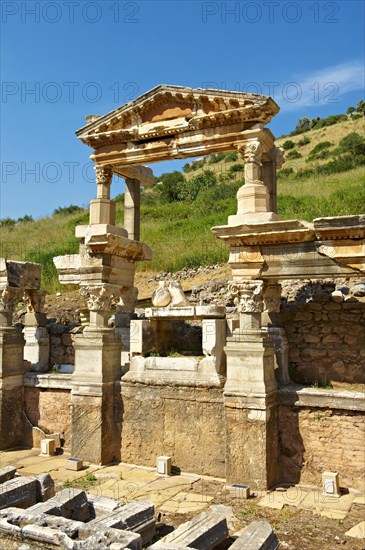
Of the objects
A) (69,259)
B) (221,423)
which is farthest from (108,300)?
(221,423)

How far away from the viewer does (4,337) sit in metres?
10.9

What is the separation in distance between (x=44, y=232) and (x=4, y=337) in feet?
69.5

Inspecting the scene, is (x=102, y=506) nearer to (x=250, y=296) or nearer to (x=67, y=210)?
(x=250, y=296)

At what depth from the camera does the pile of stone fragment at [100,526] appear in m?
5.23

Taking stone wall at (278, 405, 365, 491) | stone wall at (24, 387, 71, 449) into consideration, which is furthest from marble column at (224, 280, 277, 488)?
stone wall at (24, 387, 71, 449)

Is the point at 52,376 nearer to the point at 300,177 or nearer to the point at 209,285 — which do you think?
the point at 209,285

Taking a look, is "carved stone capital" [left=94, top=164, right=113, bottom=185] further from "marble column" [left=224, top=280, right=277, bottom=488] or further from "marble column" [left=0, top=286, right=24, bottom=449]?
"marble column" [left=224, top=280, right=277, bottom=488]

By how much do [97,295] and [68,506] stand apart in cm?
432

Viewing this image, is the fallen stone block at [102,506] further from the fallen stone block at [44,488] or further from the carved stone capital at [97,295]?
the carved stone capital at [97,295]

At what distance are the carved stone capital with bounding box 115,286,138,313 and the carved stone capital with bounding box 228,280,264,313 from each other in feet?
10.0

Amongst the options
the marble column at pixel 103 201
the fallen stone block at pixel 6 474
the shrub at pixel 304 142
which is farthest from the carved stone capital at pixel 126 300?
the shrub at pixel 304 142

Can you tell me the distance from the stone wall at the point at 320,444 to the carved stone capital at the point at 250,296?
166 centimetres

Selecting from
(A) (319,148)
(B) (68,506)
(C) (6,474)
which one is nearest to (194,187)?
(A) (319,148)

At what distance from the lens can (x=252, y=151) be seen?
8.85 meters
